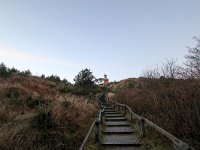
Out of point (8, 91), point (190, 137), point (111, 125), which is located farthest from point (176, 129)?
point (8, 91)

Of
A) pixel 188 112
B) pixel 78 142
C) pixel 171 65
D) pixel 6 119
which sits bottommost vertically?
pixel 78 142

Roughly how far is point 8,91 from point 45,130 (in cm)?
854

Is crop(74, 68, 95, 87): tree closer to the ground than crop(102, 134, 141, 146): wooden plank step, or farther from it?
farther from it

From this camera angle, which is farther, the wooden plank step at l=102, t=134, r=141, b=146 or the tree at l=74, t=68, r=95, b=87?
the tree at l=74, t=68, r=95, b=87

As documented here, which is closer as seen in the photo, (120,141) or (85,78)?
(120,141)

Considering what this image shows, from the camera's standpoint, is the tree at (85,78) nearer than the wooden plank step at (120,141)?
No

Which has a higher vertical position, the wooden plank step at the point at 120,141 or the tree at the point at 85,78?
the tree at the point at 85,78

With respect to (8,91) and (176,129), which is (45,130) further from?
(8,91)

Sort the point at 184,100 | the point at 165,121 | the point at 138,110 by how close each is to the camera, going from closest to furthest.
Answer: the point at 184,100 → the point at 165,121 → the point at 138,110

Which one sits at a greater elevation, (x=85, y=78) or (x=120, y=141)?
(x=85, y=78)

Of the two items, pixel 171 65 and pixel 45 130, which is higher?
pixel 171 65

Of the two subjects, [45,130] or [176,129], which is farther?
[45,130]

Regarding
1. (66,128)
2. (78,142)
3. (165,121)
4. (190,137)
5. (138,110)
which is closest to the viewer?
(190,137)

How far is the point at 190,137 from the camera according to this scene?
5801mm
